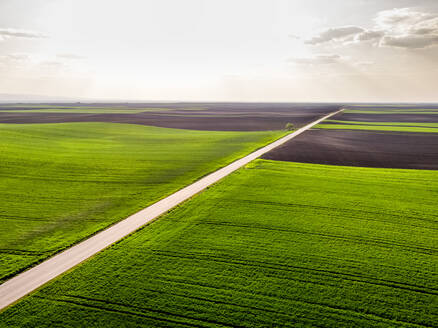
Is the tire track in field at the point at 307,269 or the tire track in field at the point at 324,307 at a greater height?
the tire track in field at the point at 307,269

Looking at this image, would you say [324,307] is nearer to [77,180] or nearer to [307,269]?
[307,269]

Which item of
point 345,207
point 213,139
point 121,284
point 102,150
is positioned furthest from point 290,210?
point 213,139

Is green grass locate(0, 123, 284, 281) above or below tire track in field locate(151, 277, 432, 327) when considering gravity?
above

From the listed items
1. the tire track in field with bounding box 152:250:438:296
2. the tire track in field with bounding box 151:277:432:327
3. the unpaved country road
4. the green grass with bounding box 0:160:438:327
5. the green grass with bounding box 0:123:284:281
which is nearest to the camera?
the tire track in field with bounding box 151:277:432:327

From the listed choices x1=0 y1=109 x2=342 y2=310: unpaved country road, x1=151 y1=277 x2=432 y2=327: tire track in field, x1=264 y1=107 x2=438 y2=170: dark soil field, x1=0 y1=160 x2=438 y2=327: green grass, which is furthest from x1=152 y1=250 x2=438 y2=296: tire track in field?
x1=264 y1=107 x2=438 y2=170: dark soil field

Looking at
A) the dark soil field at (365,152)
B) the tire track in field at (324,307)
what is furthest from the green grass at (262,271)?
the dark soil field at (365,152)

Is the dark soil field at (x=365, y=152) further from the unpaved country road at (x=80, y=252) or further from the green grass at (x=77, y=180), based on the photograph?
the unpaved country road at (x=80, y=252)

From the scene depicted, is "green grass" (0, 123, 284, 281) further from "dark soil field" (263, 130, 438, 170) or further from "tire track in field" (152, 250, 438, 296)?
"dark soil field" (263, 130, 438, 170)

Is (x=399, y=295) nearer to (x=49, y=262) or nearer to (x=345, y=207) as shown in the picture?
(x=345, y=207)
